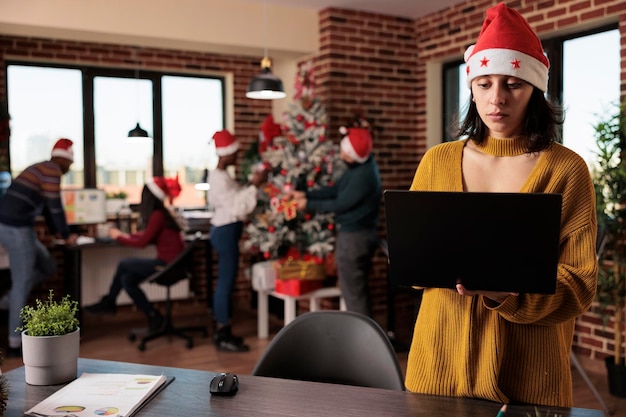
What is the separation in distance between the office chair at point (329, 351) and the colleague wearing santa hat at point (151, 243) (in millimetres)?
3390

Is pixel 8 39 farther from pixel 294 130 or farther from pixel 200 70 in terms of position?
pixel 294 130

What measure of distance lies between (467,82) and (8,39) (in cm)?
533

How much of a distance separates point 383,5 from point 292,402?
4.52m

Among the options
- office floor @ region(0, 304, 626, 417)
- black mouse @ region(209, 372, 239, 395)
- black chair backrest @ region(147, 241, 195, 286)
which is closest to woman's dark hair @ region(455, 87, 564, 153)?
black mouse @ region(209, 372, 239, 395)

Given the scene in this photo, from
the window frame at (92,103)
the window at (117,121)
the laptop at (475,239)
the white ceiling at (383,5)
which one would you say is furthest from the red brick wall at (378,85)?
the laptop at (475,239)

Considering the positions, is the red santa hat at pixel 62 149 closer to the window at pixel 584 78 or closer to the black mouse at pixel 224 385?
the window at pixel 584 78

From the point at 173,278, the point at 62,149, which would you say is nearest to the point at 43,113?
the point at 62,149

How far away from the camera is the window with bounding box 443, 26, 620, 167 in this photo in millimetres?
4395

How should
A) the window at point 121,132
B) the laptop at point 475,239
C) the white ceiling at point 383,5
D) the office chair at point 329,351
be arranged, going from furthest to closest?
the window at point 121,132 → the white ceiling at point 383,5 → the office chair at point 329,351 → the laptop at point 475,239

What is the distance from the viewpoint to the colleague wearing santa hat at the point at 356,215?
459 cm

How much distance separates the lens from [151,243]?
5.23 m

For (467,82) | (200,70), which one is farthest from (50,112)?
(467,82)

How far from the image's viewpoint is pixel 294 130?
5227 millimetres

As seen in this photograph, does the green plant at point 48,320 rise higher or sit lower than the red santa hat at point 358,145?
lower
